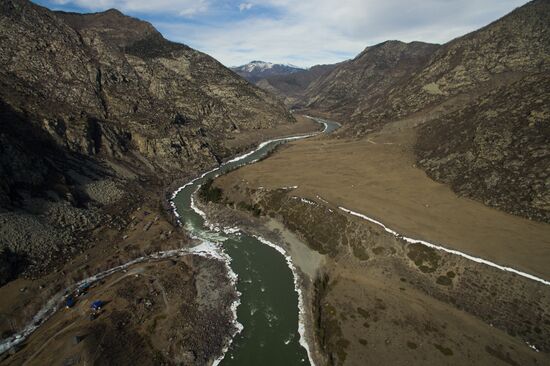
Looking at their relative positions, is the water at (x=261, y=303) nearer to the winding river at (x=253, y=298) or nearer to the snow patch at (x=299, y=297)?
the winding river at (x=253, y=298)

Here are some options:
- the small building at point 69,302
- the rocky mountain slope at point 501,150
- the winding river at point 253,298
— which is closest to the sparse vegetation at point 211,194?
the winding river at point 253,298

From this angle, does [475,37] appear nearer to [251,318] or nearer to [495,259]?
[495,259]

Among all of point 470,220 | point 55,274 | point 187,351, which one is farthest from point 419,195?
point 55,274

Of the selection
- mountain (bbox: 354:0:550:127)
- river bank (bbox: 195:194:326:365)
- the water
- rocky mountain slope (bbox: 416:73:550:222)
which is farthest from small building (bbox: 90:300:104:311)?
mountain (bbox: 354:0:550:127)

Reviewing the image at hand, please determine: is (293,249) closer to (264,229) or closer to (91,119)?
(264,229)

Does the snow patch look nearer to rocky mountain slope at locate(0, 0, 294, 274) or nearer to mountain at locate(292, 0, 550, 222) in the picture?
rocky mountain slope at locate(0, 0, 294, 274)

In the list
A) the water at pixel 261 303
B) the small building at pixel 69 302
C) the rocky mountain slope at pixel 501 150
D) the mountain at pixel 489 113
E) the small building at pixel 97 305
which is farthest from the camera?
the mountain at pixel 489 113

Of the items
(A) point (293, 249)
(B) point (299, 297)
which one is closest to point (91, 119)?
(A) point (293, 249)

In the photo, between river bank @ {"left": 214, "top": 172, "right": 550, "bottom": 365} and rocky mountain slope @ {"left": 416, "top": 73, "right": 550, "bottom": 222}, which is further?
rocky mountain slope @ {"left": 416, "top": 73, "right": 550, "bottom": 222}
